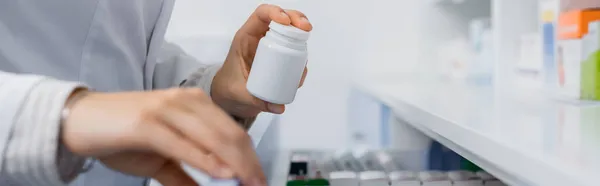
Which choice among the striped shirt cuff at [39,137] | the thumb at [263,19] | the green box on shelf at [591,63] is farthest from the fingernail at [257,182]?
the green box on shelf at [591,63]

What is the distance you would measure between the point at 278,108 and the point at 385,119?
1150 millimetres

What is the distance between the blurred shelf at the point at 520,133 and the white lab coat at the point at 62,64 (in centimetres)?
29

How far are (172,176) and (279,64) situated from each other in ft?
0.62

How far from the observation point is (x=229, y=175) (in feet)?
1.01

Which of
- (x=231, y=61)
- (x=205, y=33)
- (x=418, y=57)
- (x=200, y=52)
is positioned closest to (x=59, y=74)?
(x=231, y=61)

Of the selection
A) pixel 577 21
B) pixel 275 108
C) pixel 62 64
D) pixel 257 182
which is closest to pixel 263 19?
pixel 275 108

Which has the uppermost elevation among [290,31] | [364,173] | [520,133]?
[290,31]

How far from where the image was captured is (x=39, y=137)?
0.31 meters

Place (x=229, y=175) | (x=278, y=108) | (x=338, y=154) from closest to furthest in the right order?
(x=229, y=175) → (x=278, y=108) → (x=338, y=154)

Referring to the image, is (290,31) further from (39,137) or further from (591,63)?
(591,63)

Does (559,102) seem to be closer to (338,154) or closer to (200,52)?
(338,154)

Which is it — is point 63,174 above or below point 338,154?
above

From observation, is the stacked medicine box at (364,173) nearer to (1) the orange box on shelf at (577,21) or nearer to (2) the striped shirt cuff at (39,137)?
(1) the orange box on shelf at (577,21)

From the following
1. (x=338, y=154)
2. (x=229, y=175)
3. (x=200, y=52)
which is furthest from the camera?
(x=200, y=52)
